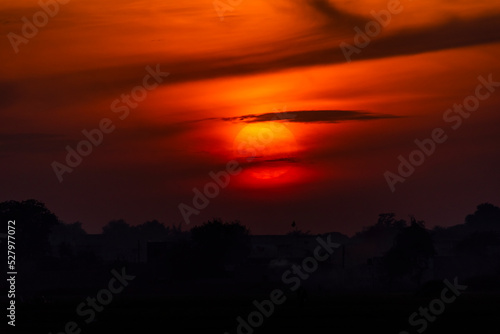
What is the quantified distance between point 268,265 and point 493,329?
107973mm

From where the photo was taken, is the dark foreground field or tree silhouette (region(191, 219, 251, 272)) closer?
the dark foreground field

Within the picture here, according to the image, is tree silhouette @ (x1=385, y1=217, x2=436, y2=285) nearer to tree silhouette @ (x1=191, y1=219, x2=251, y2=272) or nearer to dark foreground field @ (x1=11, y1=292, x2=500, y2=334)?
tree silhouette @ (x1=191, y1=219, x2=251, y2=272)

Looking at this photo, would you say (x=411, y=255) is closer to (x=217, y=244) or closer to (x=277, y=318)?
(x=217, y=244)

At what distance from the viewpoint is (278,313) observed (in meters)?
75.3

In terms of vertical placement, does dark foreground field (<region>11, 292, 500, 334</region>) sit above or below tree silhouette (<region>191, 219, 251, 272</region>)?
below

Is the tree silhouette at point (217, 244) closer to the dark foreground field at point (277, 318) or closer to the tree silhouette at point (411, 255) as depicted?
the tree silhouette at point (411, 255)

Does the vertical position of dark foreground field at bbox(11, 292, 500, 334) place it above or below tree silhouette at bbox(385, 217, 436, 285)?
below

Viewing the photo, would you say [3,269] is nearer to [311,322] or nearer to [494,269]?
[494,269]

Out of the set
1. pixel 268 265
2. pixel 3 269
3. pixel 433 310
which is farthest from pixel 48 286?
pixel 433 310

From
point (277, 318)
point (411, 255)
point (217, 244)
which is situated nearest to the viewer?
point (277, 318)

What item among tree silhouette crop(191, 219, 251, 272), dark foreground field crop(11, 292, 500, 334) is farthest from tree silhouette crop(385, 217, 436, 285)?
dark foreground field crop(11, 292, 500, 334)

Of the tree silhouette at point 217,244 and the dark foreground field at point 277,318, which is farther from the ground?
the tree silhouette at point 217,244

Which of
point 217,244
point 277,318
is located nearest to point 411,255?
point 217,244

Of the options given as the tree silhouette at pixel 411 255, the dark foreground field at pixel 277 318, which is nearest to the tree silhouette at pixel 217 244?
the tree silhouette at pixel 411 255
